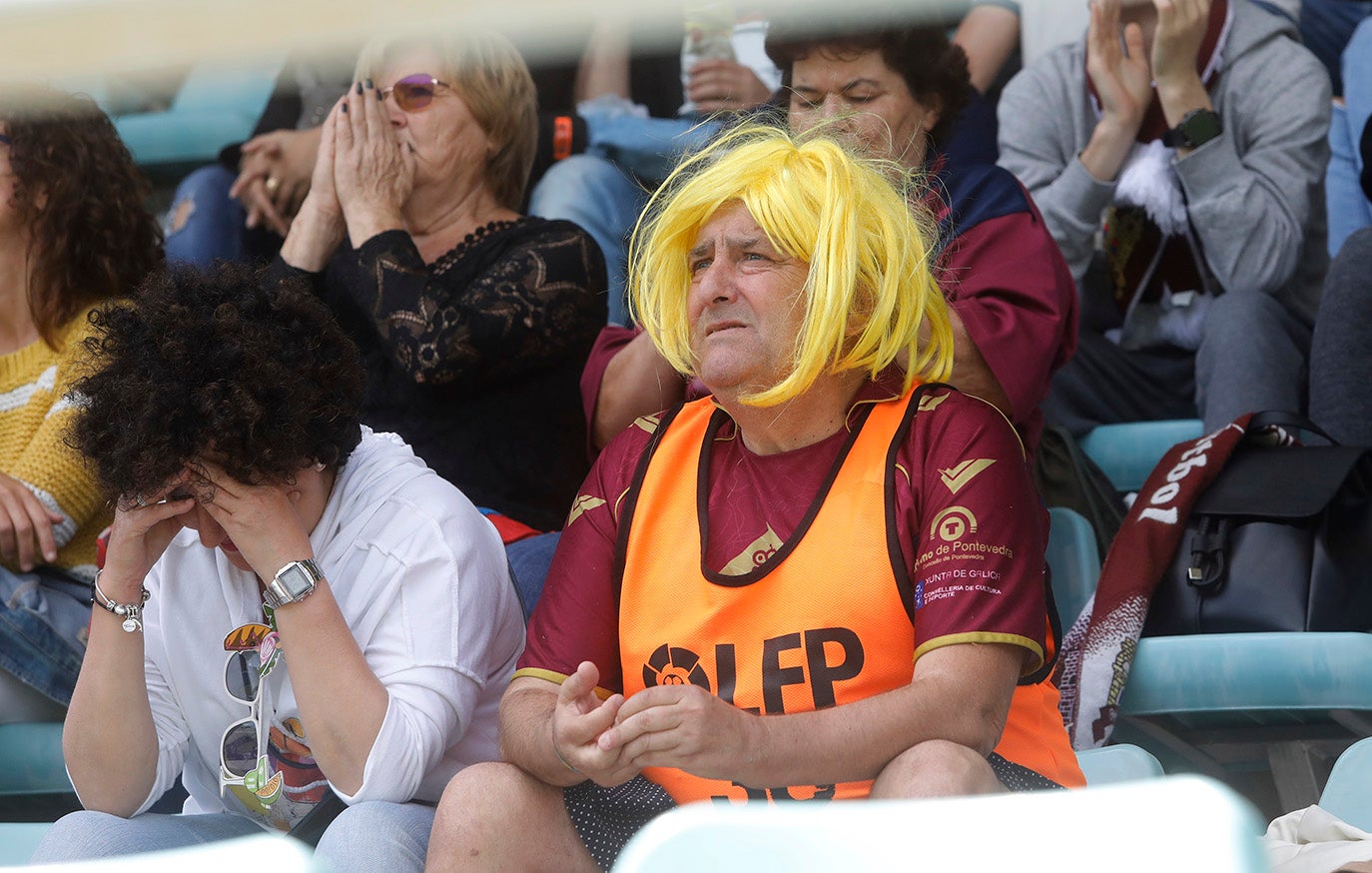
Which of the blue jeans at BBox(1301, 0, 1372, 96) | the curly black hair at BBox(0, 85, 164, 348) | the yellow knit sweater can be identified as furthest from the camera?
the blue jeans at BBox(1301, 0, 1372, 96)

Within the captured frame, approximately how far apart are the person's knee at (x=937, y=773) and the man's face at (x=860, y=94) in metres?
1.09

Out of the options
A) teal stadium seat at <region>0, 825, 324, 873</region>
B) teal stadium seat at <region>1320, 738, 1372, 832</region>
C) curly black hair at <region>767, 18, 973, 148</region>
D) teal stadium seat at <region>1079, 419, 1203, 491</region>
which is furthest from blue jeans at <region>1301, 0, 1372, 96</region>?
teal stadium seat at <region>0, 825, 324, 873</region>

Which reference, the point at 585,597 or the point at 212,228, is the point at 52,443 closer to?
the point at 212,228

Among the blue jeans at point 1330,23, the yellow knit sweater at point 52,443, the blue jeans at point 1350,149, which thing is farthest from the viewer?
the blue jeans at point 1330,23

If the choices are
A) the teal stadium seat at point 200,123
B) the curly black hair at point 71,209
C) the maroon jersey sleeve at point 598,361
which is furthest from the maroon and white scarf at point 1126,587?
the teal stadium seat at point 200,123

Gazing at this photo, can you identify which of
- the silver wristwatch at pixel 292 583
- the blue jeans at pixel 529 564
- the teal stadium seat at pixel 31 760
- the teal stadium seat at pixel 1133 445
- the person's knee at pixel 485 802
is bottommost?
the teal stadium seat at pixel 1133 445

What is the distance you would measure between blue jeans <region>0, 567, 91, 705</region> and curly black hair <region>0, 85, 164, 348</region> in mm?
424

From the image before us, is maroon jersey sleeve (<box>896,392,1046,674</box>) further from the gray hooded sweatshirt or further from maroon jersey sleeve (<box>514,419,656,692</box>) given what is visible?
the gray hooded sweatshirt

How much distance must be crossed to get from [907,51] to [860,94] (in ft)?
0.33

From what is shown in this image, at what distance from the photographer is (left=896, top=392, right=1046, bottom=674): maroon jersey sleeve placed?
1456 mm

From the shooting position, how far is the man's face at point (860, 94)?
2.23 meters

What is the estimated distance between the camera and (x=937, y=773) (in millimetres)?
1338

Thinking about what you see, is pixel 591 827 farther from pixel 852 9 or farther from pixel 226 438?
pixel 852 9

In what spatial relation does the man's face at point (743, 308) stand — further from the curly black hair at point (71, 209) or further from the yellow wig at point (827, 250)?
the curly black hair at point (71, 209)
